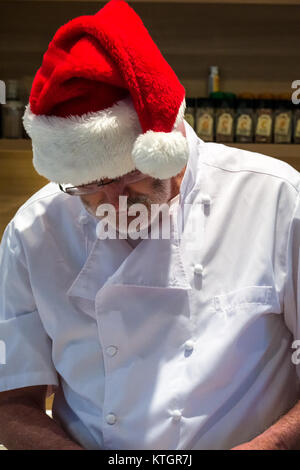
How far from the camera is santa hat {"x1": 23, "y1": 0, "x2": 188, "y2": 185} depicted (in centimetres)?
96

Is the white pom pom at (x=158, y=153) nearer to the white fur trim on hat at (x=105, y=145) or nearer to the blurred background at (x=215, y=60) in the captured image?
the white fur trim on hat at (x=105, y=145)

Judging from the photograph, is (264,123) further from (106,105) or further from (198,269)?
(106,105)

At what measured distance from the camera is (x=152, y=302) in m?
1.18

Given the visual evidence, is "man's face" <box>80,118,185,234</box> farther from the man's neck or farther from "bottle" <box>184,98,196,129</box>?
"bottle" <box>184,98,196,129</box>

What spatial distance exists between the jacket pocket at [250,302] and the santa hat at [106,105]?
0.29m

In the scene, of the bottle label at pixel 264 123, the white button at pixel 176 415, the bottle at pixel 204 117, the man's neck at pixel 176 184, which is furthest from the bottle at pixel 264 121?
the white button at pixel 176 415

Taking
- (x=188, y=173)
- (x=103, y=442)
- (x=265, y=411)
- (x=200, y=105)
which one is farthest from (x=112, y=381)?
(x=200, y=105)

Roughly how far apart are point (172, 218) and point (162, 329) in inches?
8.1

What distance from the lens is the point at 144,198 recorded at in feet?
3.58

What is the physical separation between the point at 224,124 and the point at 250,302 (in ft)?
3.75

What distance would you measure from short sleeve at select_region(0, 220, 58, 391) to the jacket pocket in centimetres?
36

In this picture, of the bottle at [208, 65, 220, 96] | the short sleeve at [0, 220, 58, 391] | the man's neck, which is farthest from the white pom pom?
the bottle at [208, 65, 220, 96]

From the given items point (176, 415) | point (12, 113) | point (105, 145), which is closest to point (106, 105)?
point (105, 145)
